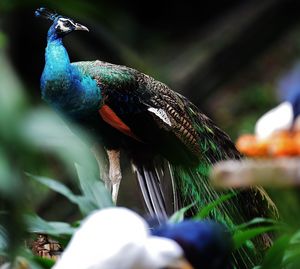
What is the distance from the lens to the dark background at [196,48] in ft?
17.2

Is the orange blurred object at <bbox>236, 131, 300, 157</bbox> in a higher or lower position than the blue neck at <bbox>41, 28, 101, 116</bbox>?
higher

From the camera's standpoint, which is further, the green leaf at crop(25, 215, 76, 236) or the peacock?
the peacock

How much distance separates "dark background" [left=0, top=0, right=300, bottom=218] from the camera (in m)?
5.23

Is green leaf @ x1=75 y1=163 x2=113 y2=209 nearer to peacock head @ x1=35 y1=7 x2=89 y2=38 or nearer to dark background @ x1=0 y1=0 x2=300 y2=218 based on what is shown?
peacock head @ x1=35 y1=7 x2=89 y2=38

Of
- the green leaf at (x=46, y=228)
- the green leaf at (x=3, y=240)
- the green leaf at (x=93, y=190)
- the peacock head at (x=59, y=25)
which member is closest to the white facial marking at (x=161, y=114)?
the peacock head at (x=59, y=25)

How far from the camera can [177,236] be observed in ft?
6.42

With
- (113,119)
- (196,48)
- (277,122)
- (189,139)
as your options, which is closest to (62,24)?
(113,119)

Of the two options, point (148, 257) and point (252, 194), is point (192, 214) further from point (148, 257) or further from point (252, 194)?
point (148, 257)

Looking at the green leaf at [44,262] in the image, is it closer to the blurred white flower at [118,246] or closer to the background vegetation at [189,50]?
the blurred white flower at [118,246]

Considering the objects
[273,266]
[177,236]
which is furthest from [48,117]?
[273,266]

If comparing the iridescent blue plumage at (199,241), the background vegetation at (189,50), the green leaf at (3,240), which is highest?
the iridescent blue plumage at (199,241)

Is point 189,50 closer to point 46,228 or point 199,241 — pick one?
point 46,228

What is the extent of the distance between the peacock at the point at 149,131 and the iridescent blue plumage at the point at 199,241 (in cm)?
88

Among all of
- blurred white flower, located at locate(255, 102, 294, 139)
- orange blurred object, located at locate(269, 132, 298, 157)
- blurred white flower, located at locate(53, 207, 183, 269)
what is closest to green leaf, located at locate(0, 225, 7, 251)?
blurred white flower, located at locate(53, 207, 183, 269)
